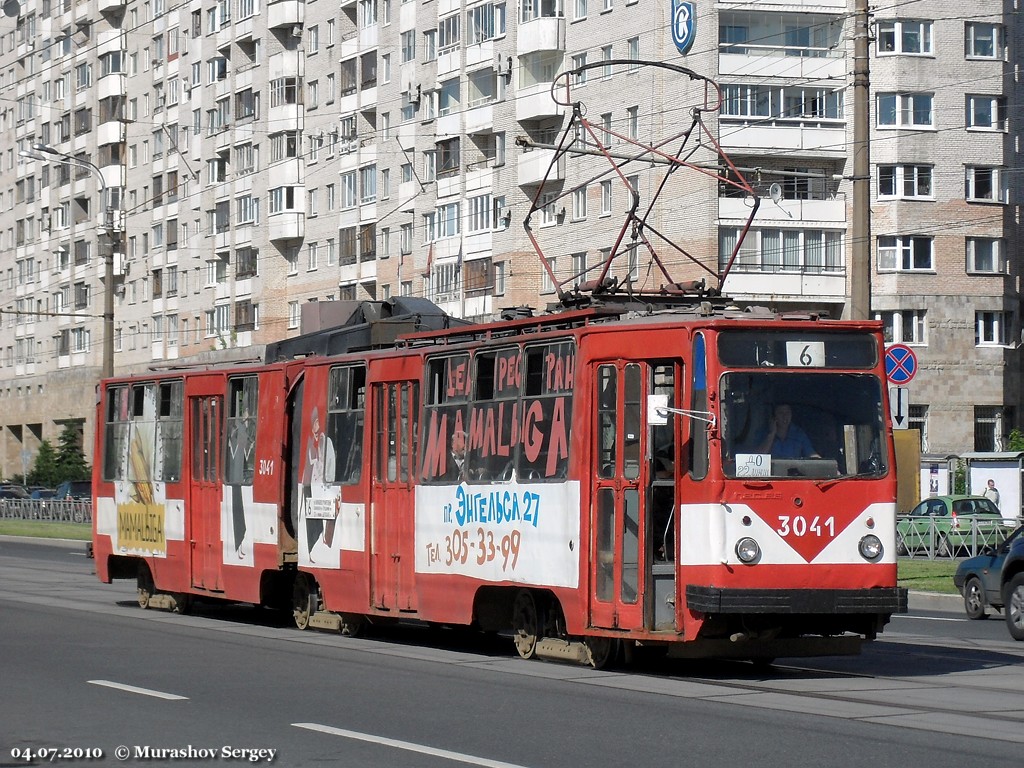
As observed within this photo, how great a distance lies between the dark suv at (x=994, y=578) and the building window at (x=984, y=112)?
39.6 m

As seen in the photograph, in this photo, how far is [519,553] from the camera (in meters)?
16.5

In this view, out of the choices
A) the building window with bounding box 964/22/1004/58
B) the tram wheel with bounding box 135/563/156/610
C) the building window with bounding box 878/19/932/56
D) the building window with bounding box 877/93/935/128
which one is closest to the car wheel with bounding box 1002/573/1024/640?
the tram wheel with bounding box 135/563/156/610

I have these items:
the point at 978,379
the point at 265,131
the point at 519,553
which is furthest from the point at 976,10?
the point at 519,553

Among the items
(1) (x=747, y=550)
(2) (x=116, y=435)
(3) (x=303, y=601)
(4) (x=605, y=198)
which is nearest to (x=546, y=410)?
(1) (x=747, y=550)

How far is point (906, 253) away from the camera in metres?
61.1

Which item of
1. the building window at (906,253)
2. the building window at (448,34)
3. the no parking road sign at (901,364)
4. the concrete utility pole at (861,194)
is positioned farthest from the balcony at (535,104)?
the no parking road sign at (901,364)

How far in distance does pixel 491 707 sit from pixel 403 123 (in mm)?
60935

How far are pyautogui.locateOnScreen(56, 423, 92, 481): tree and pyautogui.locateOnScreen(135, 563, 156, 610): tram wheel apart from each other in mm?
63601

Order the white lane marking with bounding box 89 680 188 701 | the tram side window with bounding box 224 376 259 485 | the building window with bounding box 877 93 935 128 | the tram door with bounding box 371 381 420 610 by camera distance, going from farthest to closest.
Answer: the building window with bounding box 877 93 935 128
the tram side window with bounding box 224 376 259 485
the tram door with bounding box 371 381 420 610
the white lane marking with bounding box 89 680 188 701

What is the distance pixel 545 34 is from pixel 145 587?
42231mm

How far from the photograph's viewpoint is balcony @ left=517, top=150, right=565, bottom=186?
6231cm

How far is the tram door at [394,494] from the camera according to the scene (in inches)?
722

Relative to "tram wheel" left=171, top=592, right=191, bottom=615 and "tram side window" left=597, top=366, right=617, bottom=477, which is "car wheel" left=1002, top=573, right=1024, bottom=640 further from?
"tram wheel" left=171, top=592, right=191, bottom=615

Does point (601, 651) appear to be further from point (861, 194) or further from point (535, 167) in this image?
point (535, 167)
